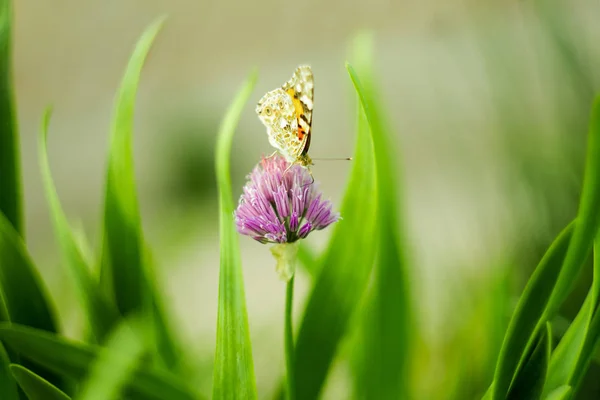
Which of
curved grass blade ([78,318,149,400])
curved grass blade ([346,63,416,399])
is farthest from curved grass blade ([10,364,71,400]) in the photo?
curved grass blade ([346,63,416,399])

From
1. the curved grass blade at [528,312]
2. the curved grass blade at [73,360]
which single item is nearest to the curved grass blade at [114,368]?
the curved grass blade at [73,360]

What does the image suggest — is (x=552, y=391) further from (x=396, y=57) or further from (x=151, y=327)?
(x=396, y=57)

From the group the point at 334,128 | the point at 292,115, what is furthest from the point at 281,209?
the point at 334,128

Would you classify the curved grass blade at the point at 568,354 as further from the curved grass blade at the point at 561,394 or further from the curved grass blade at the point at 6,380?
the curved grass blade at the point at 6,380

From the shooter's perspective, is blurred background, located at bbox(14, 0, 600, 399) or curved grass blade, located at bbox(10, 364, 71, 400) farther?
blurred background, located at bbox(14, 0, 600, 399)

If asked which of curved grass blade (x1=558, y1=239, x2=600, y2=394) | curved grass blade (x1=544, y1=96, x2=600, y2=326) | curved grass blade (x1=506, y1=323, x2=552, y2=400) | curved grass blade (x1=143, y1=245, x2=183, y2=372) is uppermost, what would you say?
curved grass blade (x1=544, y1=96, x2=600, y2=326)

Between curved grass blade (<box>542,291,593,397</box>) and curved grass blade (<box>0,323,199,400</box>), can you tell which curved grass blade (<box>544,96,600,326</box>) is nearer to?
curved grass blade (<box>542,291,593,397</box>)

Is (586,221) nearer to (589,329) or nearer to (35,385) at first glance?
(589,329)
